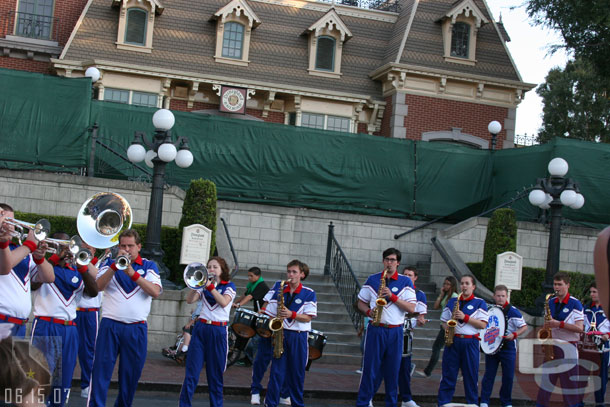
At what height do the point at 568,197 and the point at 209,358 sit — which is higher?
the point at 568,197

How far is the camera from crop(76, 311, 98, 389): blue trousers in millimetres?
10312

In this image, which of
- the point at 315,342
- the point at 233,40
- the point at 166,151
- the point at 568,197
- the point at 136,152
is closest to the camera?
the point at 315,342

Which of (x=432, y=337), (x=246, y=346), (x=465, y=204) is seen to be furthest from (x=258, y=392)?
(x=465, y=204)

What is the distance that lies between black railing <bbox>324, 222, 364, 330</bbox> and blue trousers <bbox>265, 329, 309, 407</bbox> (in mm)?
5834

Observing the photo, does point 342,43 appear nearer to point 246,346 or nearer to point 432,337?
point 432,337

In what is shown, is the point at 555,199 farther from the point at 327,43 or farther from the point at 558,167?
the point at 327,43

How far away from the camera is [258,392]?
11.3m

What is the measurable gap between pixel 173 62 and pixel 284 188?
6.96 m

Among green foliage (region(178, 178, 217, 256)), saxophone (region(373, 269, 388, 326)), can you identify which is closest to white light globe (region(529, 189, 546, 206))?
green foliage (region(178, 178, 217, 256))

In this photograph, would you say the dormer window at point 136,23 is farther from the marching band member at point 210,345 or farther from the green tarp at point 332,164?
the marching band member at point 210,345

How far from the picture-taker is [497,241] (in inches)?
698

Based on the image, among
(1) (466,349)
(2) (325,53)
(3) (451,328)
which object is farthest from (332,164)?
(1) (466,349)

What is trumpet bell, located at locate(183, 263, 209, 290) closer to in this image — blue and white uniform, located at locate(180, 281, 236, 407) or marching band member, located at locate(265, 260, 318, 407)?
blue and white uniform, located at locate(180, 281, 236, 407)

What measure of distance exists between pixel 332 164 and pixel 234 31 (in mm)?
7566
